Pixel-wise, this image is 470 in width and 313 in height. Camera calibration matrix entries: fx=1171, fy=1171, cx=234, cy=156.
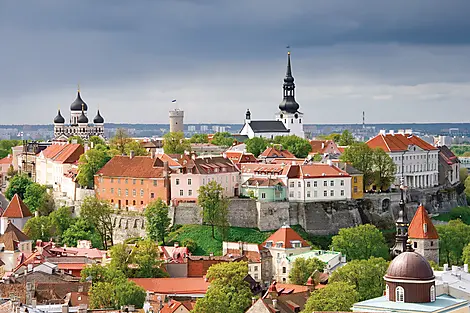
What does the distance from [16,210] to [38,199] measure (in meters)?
9.20

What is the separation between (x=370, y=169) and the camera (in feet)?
308

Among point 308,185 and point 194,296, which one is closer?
point 194,296

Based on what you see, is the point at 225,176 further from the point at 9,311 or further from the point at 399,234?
the point at 9,311

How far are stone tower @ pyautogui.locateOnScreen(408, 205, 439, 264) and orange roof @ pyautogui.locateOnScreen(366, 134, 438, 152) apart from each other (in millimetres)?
28391

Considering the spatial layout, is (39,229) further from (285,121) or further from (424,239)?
(285,121)

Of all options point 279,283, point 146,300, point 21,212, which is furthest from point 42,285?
point 21,212

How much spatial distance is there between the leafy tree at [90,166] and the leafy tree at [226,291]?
2758cm

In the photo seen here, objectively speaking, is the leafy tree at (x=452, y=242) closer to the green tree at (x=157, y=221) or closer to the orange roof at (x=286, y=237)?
the orange roof at (x=286, y=237)

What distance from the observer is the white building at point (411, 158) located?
10206cm

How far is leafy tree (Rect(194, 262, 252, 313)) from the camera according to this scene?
58312mm

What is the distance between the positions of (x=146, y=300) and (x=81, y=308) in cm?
870

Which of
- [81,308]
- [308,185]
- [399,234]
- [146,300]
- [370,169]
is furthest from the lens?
[370,169]

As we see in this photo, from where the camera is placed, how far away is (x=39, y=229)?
85250 millimetres

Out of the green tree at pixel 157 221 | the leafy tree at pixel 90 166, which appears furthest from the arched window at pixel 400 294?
the leafy tree at pixel 90 166
